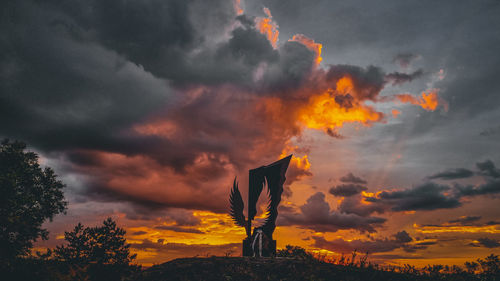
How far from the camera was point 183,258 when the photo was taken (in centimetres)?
1759

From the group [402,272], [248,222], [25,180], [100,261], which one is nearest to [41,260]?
[100,261]

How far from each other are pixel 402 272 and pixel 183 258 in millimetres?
10226

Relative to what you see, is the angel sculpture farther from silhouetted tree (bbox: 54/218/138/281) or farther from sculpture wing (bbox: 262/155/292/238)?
silhouetted tree (bbox: 54/218/138/281)

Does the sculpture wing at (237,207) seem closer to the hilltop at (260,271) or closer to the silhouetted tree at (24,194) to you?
the hilltop at (260,271)

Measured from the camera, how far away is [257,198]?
2109 cm

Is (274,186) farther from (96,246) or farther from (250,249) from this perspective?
(96,246)

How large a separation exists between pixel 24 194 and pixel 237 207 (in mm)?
15494

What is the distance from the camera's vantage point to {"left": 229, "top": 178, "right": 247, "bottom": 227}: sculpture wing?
2072 cm

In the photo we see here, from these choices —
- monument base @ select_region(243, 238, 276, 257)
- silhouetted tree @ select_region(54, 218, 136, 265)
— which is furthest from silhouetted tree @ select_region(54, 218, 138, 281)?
monument base @ select_region(243, 238, 276, 257)

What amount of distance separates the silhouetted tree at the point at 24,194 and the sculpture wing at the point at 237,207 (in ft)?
42.4

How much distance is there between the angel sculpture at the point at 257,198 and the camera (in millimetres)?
A: 19484

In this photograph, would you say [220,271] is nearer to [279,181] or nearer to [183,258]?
[183,258]

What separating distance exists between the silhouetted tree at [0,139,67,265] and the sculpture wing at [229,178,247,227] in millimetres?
12938

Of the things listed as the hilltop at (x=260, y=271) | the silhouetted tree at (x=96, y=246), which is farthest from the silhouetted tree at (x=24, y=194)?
the hilltop at (x=260, y=271)
